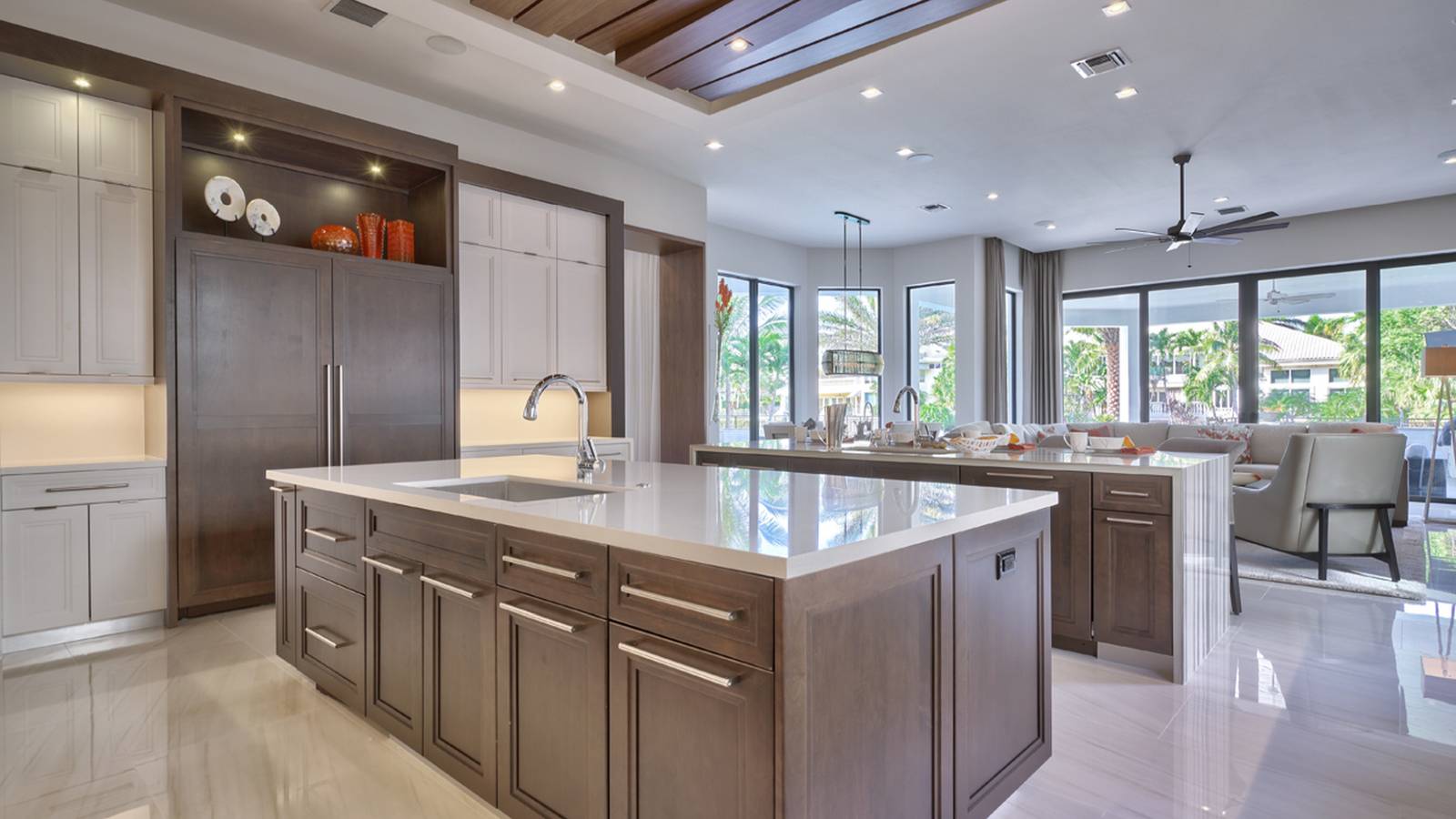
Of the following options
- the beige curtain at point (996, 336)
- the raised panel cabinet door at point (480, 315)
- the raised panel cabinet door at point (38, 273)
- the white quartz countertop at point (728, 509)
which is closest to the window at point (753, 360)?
the beige curtain at point (996, 336)

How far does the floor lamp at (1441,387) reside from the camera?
21.0ft

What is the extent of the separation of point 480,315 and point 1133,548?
4.15 m

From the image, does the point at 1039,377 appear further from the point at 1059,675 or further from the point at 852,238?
the point at 1059,675

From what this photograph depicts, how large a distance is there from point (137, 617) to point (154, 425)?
984 millimetres

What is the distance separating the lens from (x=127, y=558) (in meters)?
3.55

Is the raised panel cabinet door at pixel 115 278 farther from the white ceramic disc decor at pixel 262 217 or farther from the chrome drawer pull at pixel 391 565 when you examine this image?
the chrome drawer pull at pixel 391 565

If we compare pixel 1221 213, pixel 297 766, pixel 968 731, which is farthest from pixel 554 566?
pixel 1221 213

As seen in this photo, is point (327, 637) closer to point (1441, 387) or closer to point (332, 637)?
point (332, 637)

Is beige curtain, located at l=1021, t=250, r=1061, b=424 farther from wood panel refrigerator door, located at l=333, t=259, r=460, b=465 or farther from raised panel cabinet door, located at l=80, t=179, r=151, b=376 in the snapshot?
raised panel cabinet door, located at l=80, t=179, r=151, b=376

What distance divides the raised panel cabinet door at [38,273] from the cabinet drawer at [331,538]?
1937 millimetres

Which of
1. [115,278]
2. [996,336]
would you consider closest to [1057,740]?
[115,278]

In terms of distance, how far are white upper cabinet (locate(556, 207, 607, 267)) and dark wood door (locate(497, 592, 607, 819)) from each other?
420cm

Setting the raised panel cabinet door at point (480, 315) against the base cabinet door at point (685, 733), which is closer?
the base cabinet door at point (685, 733)

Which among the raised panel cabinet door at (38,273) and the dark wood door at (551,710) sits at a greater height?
the raised panel cabinet door at (38,273)
